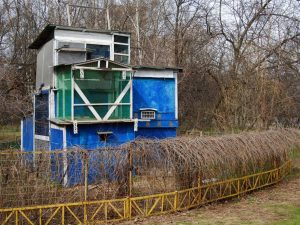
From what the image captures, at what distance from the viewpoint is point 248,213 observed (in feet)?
36.1

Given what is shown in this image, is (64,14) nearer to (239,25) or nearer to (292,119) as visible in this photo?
(239,25)

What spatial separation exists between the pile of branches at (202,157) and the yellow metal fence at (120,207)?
12.0 inches

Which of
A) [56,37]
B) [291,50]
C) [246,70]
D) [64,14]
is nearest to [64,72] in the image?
[56,37]

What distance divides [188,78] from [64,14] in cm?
1145

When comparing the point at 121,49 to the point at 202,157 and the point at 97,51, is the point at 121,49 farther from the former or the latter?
the point at 202,157

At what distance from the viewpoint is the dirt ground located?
33.1 ft

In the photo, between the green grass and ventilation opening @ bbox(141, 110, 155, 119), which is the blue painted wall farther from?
the green grass

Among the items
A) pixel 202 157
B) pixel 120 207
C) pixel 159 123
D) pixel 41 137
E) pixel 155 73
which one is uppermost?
pixel 155 73

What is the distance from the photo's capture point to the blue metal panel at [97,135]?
49.0 feet

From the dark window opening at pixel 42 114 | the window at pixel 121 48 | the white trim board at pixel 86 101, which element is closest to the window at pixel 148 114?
the window at pixel 121 48

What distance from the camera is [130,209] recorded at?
10.6 m

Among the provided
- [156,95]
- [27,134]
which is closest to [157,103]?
[156,95]

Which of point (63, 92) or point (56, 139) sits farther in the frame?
point (56, 139)

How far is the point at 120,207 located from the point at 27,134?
10.2 m
